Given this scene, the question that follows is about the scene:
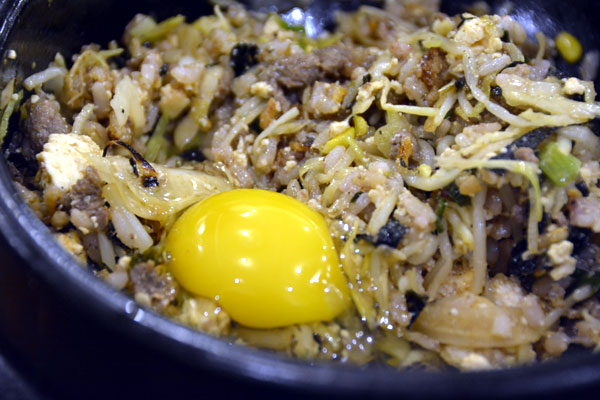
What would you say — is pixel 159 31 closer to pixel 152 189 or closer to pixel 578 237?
pixel 152 189

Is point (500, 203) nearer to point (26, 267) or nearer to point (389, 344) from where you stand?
point (389, 344)

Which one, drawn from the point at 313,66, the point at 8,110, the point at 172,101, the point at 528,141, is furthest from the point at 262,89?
the point at 528,141

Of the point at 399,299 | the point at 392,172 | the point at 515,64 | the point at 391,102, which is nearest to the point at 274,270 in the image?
the point at 399,299

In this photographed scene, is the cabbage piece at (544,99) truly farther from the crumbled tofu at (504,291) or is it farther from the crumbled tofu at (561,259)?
the crumbled tofu at (504,291)

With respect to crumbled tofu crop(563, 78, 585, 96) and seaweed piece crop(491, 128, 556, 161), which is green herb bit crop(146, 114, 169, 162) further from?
crumbled tofu crop(563, 78, 585, 96)

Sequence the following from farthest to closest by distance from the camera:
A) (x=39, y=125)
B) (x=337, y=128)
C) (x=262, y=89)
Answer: (x=262, y=89) < (x=337, y=128) < (x=39, y=125)
